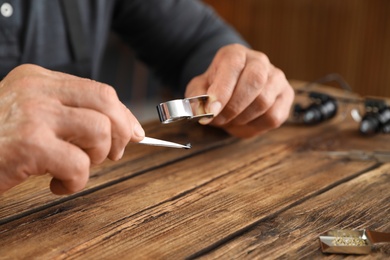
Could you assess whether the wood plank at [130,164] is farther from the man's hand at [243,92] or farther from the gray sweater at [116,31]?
the gray sweater at [116,31]

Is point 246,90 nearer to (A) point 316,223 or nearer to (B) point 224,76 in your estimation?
(B) point 224,76

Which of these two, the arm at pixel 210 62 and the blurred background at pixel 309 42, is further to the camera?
the blurred background at pixel 309 42

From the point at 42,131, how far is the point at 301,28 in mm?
2755

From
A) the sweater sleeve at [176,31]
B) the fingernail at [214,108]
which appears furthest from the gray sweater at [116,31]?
the fingernail at [214,108]

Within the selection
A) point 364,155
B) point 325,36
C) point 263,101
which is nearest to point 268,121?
point 263,101

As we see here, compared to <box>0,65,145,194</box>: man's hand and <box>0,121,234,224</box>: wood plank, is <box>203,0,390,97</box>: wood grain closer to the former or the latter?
<box>0,121,234,224</box>: wood plank

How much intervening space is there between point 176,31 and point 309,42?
1.90 m

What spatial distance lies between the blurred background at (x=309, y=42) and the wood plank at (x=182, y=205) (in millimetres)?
2107

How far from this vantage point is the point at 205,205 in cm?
75

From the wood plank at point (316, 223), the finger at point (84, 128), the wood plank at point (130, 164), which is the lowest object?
the wood plank at point (130, 164)

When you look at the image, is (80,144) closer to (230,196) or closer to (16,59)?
(230,196)

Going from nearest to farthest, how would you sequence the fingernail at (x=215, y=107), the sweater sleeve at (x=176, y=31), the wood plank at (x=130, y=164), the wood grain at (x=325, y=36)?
the wood plank at (x=130, y=164), the fingernail at (x=215, y=107), the sweater sleeve at (x=176, y=31), the wood grain at (x=325, y=36)

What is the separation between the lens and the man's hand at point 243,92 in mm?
943

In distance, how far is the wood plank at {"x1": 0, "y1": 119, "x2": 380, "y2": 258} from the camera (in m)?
0.64
